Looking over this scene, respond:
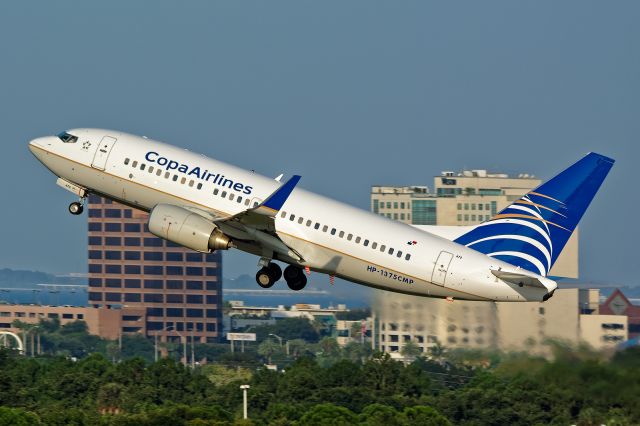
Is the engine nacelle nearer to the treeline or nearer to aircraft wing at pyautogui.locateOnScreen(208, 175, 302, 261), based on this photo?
aircraft wing at pyautogui.locateOnScreen(208, 175, 302, 261)

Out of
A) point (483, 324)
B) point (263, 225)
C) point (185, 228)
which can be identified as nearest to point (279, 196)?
point (263, 225)

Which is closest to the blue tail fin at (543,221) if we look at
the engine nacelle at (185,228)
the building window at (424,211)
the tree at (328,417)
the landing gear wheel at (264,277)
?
the landing gear wheel at (264,277)

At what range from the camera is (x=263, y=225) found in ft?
180

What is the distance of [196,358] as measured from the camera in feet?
593

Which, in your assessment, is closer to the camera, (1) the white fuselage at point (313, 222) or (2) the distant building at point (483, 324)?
(1) the white fuselage at point (313, 222)

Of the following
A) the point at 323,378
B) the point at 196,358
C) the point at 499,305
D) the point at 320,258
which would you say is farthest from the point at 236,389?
the point at 196,358

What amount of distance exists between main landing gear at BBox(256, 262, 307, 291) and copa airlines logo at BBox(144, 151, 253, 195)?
3497mm

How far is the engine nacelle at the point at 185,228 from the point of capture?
54.9 meters

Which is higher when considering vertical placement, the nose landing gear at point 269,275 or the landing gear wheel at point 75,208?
the landing gear wheel at point 75,208

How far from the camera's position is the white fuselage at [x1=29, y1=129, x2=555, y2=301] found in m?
53.3

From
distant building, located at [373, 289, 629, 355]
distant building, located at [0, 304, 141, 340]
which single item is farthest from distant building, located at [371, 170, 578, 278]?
distant building, located at [373, 289, 629, 355]

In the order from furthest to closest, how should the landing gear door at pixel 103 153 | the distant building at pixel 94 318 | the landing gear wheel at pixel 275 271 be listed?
the distant building at pixel 94 318, the landing gear door at pixel 103 153, the landing gear wheel at pixel 275 271

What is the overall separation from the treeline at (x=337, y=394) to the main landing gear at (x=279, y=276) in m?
11.3

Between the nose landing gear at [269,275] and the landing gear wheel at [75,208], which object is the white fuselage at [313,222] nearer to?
the nose landing gear at [269,275]
